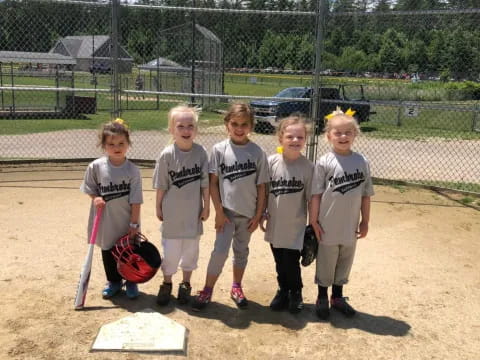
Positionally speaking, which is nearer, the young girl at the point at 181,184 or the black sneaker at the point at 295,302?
the young girl at the point at 181,184

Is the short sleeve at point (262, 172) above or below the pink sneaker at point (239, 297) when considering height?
above

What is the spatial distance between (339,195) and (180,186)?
44.3 inches

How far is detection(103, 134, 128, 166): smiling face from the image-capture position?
3486mm

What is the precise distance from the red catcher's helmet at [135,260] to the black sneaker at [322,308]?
120 centimetres

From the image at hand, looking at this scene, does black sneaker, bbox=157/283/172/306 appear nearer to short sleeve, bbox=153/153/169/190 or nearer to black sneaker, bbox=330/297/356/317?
short sleeve, bbox=153/153/169/190

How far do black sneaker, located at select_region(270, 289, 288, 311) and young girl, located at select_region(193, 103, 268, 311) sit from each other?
0.22 m

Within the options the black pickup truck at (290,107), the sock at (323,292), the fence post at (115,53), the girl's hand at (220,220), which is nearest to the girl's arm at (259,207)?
the girl's hand at (220,220)

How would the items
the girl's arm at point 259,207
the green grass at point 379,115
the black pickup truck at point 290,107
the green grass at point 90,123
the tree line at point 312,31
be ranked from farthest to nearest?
the green grass at point 90,123 < the black pickup truck at point 290,107 < the green grass at point 379,115 < the tree line at point 312,31 < the girl's arm at point 259,207

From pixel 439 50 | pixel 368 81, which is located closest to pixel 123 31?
pixel 368 81

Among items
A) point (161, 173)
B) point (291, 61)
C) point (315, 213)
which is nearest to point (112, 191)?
point (161, 173)

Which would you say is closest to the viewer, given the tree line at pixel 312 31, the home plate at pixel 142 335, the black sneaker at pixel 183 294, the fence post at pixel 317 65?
the home plate at pixel 142 335

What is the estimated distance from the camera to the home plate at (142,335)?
2.95 metres

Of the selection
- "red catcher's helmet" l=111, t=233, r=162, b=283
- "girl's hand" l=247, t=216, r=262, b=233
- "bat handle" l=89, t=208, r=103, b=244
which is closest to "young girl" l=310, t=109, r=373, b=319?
"girl's hand" l=247, t=216, r=262, b=233

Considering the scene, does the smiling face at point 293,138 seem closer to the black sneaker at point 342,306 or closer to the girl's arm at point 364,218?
the girl's arm at point 364,218
